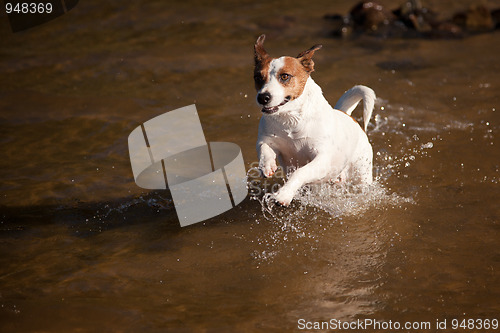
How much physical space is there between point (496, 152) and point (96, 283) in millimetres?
3559

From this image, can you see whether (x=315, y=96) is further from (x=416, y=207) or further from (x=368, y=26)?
(x=368, y=26)

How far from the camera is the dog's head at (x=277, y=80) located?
3.72m

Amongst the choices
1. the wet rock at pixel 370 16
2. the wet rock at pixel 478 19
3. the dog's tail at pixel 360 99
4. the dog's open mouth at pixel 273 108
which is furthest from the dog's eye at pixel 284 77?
the wet rock at pixel 478 19

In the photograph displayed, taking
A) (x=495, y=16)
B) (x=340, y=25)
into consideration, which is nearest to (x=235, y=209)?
(x=340, y=25)

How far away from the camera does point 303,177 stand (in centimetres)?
397

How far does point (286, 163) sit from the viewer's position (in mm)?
4410

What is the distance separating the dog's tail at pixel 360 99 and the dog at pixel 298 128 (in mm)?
212

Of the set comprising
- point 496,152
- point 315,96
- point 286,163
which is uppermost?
point 315,96

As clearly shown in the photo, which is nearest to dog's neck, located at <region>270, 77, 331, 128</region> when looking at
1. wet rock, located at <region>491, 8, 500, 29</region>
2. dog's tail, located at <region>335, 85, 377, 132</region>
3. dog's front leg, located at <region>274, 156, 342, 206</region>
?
dog's front leg, located at <region>274, 156, 342, 206</region>

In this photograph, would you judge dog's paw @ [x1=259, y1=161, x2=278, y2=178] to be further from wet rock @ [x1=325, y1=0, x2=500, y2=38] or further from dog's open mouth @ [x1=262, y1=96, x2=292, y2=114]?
wet rock @ [x1=325, y1=0, x2=500, y2=38]

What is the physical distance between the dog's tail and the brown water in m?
0.58

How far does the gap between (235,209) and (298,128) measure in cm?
113

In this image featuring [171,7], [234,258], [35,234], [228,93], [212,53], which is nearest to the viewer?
[234,258]

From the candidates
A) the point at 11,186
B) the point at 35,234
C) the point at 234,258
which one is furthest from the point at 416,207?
the point at 11,186
